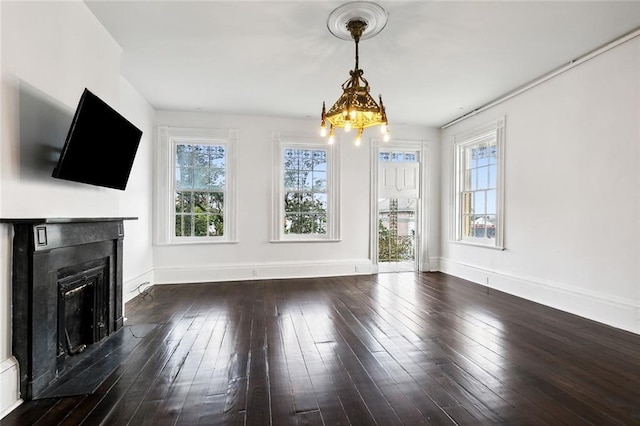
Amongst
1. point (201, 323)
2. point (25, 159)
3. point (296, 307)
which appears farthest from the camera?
point (296, 307)

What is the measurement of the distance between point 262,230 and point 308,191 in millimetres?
1123

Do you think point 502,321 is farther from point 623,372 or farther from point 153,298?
point 153,298

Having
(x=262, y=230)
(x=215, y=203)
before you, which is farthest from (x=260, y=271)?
(x=215, y=203)

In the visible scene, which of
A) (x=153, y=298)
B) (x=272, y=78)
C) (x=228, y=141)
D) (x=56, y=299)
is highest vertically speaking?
(x=272, y=78)

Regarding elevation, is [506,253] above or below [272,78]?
below

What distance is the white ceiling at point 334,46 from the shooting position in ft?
8.87

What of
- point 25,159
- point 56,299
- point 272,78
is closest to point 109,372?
point 56,299

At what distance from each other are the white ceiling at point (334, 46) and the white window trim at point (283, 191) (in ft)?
3.45

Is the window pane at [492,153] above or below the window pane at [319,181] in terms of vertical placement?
above

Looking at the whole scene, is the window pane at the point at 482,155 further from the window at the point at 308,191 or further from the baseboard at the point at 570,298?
the window at the point at 308,191

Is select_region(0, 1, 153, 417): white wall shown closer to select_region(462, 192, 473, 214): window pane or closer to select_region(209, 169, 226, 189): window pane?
select_region(209, 169, 226, 189): window pane

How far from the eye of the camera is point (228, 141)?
18.3 ft

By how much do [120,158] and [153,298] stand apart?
2.28 m

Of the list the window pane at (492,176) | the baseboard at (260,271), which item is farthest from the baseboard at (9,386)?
the window pane at (492,176)
